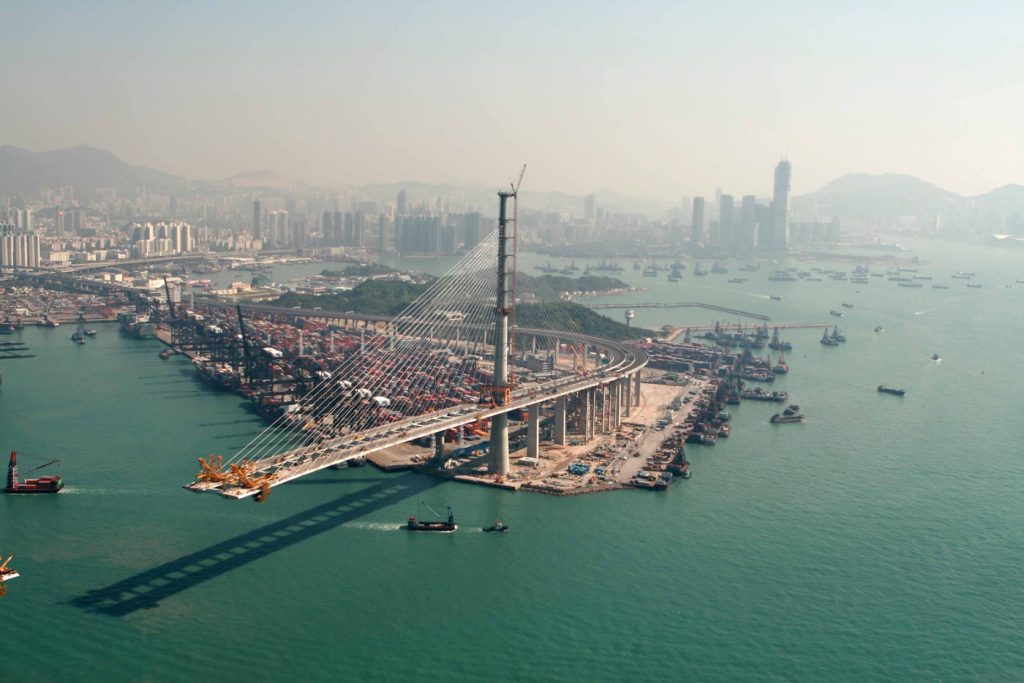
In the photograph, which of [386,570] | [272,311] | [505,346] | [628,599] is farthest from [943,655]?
[272,311]

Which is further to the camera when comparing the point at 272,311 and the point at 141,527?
the point at 272,311

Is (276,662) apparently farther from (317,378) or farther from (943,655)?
(317,378)

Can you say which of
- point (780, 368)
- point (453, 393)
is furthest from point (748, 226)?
point (453, 393)

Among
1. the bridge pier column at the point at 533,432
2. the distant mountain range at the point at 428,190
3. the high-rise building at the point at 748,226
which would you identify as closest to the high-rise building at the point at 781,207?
the high-rise building at the point at 748,226

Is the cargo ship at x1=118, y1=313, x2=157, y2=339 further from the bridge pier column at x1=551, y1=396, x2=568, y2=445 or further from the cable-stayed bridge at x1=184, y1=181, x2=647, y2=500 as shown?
the bridge pier column at x1=551, y1=396, x2=568, y2=445

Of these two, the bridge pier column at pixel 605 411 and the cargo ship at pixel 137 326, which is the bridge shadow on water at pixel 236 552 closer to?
the bridge pier column at pixel 605 411

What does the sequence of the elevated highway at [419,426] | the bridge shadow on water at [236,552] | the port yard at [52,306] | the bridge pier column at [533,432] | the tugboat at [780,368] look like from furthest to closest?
the port yard at [52,306], the tugboat at [780,368], the bridge pier column at [533,432], the elevated highway at [419,426], the bridge shadow on water at [236,552]
